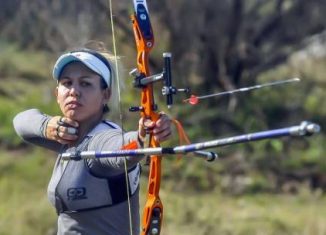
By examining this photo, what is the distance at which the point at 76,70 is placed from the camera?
14.2 feet

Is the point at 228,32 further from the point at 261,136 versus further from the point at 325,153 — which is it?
the point at 261,136

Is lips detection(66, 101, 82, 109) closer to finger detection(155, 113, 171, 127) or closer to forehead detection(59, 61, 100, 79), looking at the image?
forehead detection(59, 61, 100, 79)

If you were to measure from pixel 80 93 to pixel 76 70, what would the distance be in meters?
0.11

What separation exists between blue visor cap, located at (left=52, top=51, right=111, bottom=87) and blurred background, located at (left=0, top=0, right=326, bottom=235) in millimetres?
6698

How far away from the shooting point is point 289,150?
42.9 feet

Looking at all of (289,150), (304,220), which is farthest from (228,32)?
(304,220)

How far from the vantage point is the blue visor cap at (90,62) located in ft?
14.1

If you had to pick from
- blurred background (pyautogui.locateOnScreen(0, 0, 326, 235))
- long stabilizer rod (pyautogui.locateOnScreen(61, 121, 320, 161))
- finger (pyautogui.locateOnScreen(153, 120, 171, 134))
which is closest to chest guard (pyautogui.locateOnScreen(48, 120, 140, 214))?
long stabilizer rod (pyautogui.locateOnScreen(61, 121, 320, 161))

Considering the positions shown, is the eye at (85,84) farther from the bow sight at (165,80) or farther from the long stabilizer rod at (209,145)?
the long stabilizer rod at (209,145)

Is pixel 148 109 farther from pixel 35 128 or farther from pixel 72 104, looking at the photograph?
pixel 35 128

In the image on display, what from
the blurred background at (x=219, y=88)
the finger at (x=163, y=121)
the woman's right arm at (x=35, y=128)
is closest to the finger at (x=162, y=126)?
the finger at (x=163, y=121)

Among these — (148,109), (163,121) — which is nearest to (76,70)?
(148,109)

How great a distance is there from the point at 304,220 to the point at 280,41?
4345 mm

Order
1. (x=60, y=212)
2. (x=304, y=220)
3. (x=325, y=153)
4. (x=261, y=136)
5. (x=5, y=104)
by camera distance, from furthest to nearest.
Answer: (x=5, y=104)
(x=325, y=153)
(x=304, y=220)
(x=60, y=212)
(x=261, y=136)
